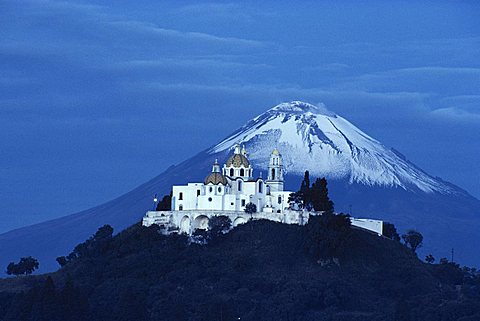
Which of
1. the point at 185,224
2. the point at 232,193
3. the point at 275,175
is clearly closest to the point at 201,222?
the point at 185,224

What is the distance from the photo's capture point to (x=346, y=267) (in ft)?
376

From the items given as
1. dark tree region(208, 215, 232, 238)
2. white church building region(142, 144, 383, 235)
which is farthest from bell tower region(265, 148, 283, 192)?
dark tree region(208, 215, 232, 238)

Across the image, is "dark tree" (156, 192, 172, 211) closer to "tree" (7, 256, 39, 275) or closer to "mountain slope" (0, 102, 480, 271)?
"tree" (7, 256, 39, 275)

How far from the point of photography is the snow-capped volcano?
17838 centimetres

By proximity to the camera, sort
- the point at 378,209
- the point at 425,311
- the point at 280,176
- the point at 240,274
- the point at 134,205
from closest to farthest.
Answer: the point at 425,311 → the point at 240,274 → the point at 280,176 → the point at 378,209 → the point at 134,205

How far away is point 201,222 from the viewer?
11844 centimetres

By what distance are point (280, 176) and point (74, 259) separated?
16.7m

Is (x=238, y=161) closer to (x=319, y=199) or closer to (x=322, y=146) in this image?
(x=319, y=199)

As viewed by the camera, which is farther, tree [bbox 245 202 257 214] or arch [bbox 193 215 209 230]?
arch [bbox 193 215 209 230]

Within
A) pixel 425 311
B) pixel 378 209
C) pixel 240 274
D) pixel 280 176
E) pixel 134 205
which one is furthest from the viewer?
pixel 134 205

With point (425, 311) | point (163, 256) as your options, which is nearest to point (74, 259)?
point (163, 256)

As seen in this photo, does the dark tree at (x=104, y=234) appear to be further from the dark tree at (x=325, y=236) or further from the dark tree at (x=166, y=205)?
the dark tree at (x=325, y=236)

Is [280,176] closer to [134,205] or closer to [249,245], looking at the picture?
[249,245]

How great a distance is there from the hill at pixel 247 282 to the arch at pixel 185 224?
1.05 m
